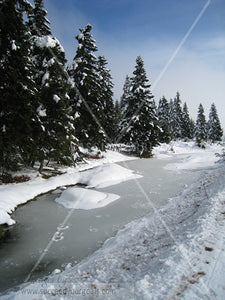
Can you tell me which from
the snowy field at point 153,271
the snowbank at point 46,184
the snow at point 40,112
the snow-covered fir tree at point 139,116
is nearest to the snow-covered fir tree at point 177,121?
the snow-covered fir tree at point 139,116

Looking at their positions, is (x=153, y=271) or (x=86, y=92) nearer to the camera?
(x=153, y=271)

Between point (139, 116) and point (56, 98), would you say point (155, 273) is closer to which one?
point (56, 98)

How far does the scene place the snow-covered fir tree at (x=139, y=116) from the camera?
26.9 metres

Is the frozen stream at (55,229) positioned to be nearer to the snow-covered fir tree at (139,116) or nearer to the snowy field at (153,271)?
the snowy field at (153,271)

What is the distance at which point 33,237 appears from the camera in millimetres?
5719

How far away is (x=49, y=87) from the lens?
12641 millimetres

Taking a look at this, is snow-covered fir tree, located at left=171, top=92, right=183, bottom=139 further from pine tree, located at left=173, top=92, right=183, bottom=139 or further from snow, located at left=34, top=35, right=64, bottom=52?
snow, located at left=34, top=35, right=64, bottom=52

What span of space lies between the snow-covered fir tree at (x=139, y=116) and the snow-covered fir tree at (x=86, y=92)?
23.5 feet

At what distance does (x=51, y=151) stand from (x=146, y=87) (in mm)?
20883

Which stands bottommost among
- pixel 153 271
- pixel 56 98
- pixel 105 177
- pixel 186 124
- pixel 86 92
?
pixel 105 177

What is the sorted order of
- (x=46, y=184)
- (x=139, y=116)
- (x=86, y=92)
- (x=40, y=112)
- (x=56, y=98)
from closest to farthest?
(x=46, y=184) → (x=40, y=112) → (x=56, y=98) → (x=86, y=92) → (x=139, y=116)

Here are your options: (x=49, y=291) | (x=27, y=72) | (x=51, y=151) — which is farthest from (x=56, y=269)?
(x=27, y=72)

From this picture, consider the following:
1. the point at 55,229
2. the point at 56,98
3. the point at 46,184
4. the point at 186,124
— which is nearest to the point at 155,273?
the point at 55,229

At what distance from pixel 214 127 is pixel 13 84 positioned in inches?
2352
